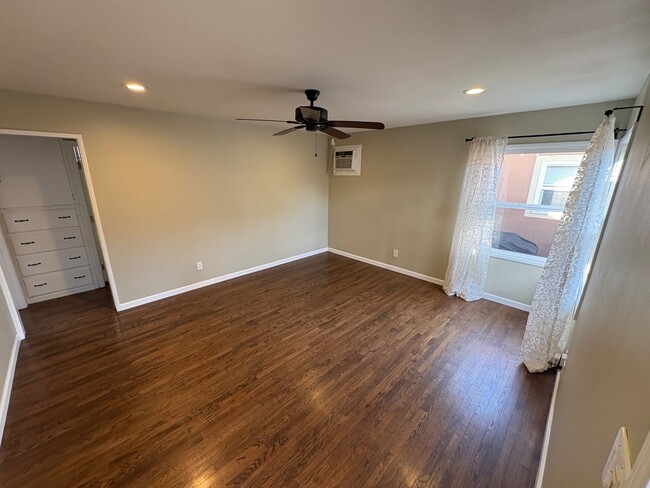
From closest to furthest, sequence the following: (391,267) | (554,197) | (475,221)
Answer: (554,197)
(475,221)
(391,267)

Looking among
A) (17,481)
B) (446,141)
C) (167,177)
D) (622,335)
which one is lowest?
(17,481)

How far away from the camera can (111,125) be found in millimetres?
2775

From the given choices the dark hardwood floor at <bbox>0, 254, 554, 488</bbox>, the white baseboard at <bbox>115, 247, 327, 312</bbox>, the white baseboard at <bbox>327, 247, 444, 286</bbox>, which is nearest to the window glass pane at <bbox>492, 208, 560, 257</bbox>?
the dark hardwood floor at <bbox>0, 254, 554, 488</bbox>

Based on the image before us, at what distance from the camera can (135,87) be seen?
2176 mm

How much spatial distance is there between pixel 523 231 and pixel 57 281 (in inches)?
239

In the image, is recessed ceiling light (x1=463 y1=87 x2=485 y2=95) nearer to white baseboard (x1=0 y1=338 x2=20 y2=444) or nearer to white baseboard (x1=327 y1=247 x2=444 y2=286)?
white baseboard (x1=327 y1=247 x2=444 y2=286)

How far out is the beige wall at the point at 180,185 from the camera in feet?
8.93

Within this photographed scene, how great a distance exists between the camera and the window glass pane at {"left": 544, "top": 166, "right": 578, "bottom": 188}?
276 cm

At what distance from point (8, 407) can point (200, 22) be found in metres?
2.89

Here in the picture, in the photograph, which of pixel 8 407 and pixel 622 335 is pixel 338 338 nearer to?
pixel 622 335

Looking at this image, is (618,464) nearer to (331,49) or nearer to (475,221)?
(331,49)

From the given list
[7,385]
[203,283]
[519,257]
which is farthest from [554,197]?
[7,385]

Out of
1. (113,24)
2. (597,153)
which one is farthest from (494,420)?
(113,24)

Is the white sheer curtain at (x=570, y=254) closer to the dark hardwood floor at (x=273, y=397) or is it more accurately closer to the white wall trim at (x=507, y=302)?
Answer: the dark hardwood floor at (x=273, y=397)
